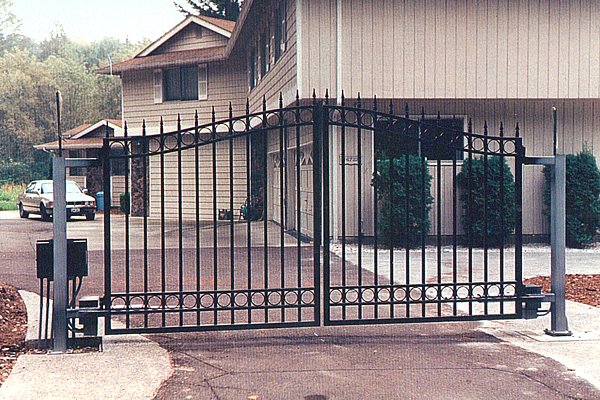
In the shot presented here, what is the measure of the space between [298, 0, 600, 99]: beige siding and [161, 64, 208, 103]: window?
41.0 feet

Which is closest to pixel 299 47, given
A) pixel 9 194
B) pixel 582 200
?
pixel 582 200

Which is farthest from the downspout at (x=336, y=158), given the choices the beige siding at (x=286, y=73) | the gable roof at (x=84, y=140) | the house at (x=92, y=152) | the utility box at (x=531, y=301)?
the house at (x=92, y=152)

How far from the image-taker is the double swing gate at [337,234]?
735cm

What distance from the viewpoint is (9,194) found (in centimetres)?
3969

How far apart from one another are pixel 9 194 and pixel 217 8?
1635 cm

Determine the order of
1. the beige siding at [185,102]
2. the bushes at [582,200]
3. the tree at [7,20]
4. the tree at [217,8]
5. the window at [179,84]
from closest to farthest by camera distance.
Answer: the bushes at [582,200]
the beige siding at [185,102]
the window at [179,84]
the tree at [217,8]
the tree at [7,20]

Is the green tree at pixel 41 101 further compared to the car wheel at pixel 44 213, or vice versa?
the green tree at pixel 41 101

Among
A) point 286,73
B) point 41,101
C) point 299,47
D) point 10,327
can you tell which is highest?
point 41,101

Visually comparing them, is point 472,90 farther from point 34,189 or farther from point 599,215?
point 34,189

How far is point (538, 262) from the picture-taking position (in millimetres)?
13555

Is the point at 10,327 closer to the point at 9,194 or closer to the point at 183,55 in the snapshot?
the point at 183,55

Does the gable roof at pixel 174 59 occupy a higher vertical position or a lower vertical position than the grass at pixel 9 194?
higher

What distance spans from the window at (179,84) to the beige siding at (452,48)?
1250cm

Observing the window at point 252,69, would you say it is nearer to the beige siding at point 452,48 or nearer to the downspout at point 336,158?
the downspout at point 336,158
